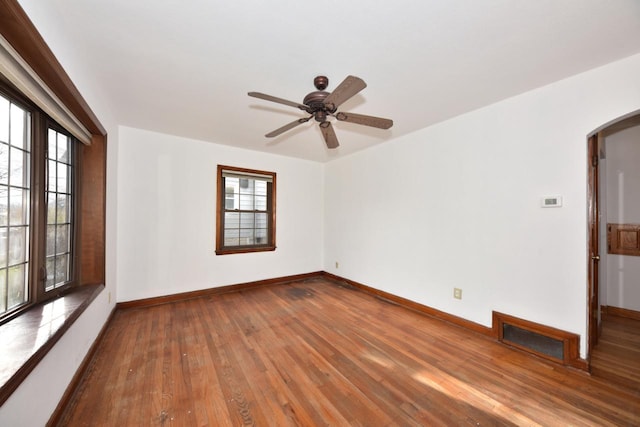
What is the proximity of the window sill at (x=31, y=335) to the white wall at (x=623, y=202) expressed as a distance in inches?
223

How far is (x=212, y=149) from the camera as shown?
3.97 m

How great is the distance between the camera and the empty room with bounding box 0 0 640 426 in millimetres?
1496

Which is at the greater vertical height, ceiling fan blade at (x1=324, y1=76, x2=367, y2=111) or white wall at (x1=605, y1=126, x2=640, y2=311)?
ceiling fan blade at (x1=324, y1=76, x2=367, y2=111)

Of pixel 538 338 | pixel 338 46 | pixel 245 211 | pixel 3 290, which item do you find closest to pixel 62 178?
pixel 3 290

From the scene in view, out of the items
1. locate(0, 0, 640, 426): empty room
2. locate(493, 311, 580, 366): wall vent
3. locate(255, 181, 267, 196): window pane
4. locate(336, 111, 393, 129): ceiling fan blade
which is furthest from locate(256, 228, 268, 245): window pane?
locate(493, 311, 580, 366): wall vent

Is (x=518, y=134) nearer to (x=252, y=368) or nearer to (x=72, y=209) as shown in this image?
(x=252, y=368)

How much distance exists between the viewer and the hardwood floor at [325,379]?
1.57 m

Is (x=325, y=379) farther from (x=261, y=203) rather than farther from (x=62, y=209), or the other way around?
(x=261, y=203)

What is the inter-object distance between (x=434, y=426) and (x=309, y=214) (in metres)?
3.94

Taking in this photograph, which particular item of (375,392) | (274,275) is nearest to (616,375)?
(375,392)

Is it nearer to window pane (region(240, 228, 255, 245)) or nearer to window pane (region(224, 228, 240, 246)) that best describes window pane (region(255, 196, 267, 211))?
window pane (region(240, 228, 255, 245))

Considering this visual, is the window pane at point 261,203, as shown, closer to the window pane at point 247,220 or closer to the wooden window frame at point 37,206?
the window pane at point 247,220

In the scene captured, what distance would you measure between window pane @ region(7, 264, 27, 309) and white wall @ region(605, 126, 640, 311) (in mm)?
6106

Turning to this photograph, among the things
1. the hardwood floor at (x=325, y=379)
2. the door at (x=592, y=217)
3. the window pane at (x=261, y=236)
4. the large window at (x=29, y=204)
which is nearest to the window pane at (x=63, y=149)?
the large window at (x=29, y=204)
